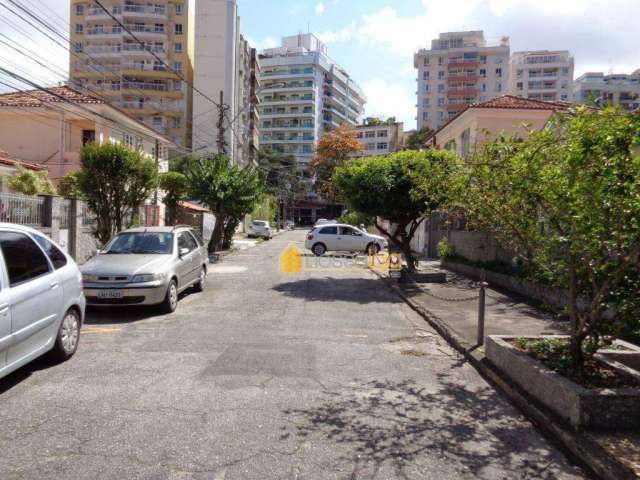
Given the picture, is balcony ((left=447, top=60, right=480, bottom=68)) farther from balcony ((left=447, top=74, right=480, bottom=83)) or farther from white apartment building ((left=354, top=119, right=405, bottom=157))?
white apartment building ((left=354, top=119, right=405, bottom=157))

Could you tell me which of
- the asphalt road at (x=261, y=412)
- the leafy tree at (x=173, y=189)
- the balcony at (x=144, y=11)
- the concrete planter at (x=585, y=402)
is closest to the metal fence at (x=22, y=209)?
the asphalt road at (x=261, y=412)

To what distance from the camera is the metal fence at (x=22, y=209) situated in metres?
12.5

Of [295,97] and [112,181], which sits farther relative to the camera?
[295,97]

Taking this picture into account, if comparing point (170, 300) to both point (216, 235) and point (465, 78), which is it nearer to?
point (216, 235)

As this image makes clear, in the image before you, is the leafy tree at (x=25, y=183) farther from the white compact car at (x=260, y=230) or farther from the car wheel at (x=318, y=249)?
the white compact car at (x=260, y=230)

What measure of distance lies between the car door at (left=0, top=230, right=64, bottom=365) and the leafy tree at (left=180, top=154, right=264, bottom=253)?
17.4 metres

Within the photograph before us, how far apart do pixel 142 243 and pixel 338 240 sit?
15.3 metres

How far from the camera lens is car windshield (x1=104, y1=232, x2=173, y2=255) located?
1077 centimetres

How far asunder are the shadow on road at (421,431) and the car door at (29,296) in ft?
9.19

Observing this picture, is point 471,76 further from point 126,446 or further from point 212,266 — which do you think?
point 126,446

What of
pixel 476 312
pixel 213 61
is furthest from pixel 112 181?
pixel 213 61

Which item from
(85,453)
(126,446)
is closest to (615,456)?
(126,446)

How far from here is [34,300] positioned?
5.41 m

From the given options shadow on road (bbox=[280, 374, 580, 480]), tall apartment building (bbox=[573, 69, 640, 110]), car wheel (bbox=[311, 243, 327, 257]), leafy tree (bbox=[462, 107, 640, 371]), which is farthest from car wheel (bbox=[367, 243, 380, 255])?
tall apartment building (bbox=[573, 69, 640, 110])
